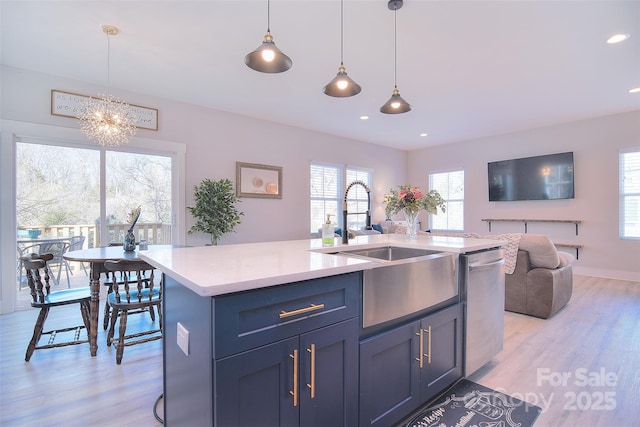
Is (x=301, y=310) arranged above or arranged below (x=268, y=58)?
below

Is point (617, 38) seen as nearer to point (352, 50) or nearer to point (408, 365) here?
point (352, 50)

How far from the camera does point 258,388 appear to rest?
42.3 inches

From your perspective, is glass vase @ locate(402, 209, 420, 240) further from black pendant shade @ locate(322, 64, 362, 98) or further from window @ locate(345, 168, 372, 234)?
window @ locate(345, 168, 372, 234)

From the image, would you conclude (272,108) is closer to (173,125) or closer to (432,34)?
(173,125)

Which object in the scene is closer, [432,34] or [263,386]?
[263,386]

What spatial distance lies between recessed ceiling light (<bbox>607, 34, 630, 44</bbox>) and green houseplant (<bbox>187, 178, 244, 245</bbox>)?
464 centimetres

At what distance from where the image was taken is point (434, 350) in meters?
1.79

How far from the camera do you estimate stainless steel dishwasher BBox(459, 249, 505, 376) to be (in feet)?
6.62

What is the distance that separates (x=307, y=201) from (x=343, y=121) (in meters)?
1.68

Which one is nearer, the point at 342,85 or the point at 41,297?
the point at 342,85

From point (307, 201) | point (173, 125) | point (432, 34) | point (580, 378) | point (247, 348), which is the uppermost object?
point (432, 34)

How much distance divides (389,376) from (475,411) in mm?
728

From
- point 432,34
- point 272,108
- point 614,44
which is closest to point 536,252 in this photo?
point 614,44

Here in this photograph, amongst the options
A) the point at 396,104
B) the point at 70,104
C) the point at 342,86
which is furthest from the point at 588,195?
the point at 70,104
